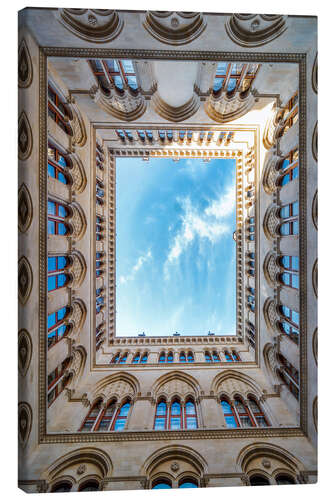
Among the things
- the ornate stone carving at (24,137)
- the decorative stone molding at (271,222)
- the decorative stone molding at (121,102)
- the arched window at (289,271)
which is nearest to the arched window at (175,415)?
the arched window at (289,271)

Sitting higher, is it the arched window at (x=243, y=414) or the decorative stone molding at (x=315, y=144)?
the decorative stone molding at (x=315, y=144)

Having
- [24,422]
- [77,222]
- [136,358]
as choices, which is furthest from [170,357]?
[77,222]

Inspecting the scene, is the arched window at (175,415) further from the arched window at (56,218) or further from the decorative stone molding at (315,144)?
the decorative stone molding at (315,144)

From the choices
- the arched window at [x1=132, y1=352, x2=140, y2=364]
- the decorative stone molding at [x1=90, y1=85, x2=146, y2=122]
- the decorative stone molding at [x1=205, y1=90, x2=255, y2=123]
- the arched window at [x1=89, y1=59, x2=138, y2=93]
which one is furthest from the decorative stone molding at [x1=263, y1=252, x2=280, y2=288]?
the arched window at [x1=89, y1=59, x2=138, y2=93]

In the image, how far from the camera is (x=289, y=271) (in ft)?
52.5

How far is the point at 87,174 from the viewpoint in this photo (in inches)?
753

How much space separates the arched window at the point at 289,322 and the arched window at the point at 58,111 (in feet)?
66.5

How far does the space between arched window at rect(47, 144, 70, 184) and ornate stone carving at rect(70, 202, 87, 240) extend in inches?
79.2

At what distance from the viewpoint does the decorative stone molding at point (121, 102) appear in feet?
52.1

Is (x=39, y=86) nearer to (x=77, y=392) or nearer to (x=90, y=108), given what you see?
(x=90, y=108)

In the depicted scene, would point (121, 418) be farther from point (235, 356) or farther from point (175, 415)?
point (235, 356)

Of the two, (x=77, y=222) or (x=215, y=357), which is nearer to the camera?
(x=77, y=222)

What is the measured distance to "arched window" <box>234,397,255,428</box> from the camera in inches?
605

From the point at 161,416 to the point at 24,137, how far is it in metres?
18.2
